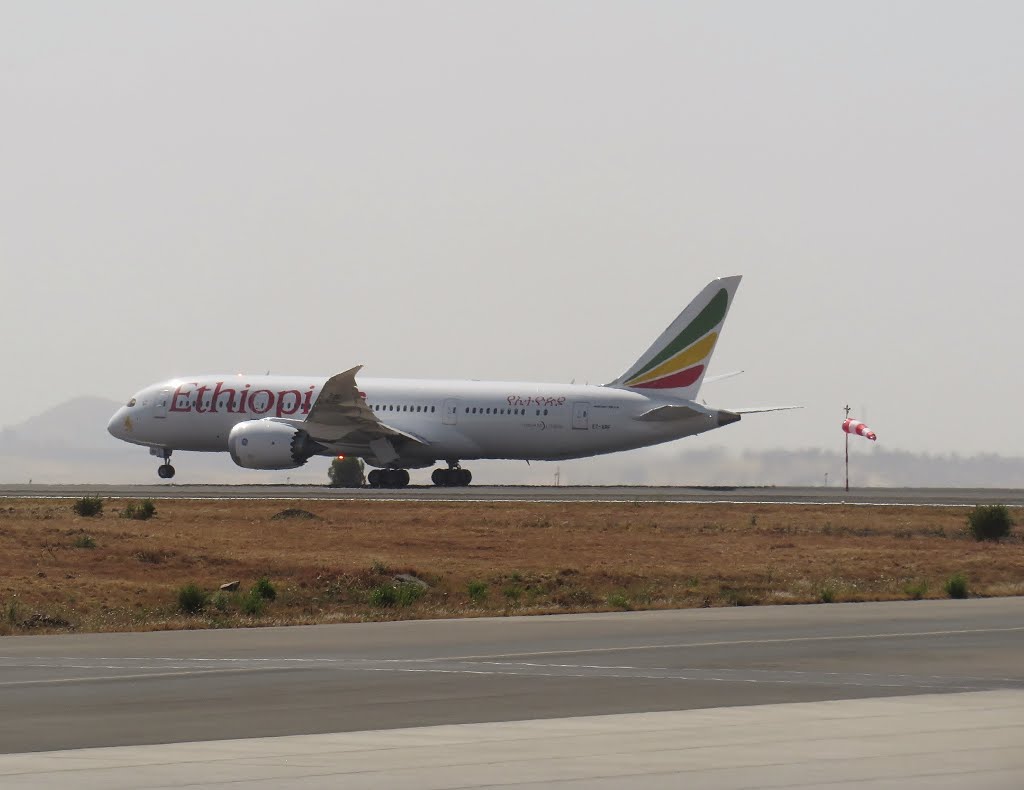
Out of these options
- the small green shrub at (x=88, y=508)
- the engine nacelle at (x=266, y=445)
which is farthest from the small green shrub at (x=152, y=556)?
the engine nacelle at (x=266, y=445)

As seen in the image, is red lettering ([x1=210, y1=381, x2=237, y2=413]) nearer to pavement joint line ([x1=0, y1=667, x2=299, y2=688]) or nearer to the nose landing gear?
the nose landing gear

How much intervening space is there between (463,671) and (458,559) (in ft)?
81.6

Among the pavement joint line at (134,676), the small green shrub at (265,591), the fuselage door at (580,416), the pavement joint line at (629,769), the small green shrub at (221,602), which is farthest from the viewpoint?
the fuselage door at (580,416)

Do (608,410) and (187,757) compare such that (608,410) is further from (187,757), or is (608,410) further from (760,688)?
(187,757)

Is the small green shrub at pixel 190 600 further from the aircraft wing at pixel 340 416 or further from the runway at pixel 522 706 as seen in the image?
the aircraft wing at pixel 340 416

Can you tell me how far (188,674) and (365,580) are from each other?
18293 mm

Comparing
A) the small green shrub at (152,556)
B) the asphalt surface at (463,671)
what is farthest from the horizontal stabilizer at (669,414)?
the asphalt surface at (463,671)

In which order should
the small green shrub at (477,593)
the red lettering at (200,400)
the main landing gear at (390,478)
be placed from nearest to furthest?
the small green shrub at (477,593) < the red lettering at (200,400) < the main landing gear at (390,478)

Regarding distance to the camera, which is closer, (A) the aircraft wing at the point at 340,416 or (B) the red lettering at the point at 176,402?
(A) the aircraft wing at the point at 340,416

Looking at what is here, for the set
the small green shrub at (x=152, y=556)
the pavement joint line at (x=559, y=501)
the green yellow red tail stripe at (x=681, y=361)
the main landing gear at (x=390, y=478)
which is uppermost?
the green yellow red tail stripe at (x=681, y=361)

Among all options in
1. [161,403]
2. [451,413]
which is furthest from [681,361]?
[161,403]

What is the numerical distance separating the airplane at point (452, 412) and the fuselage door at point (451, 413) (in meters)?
0.04

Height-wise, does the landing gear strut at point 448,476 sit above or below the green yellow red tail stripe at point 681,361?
below

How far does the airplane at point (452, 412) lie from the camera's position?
73562mm
